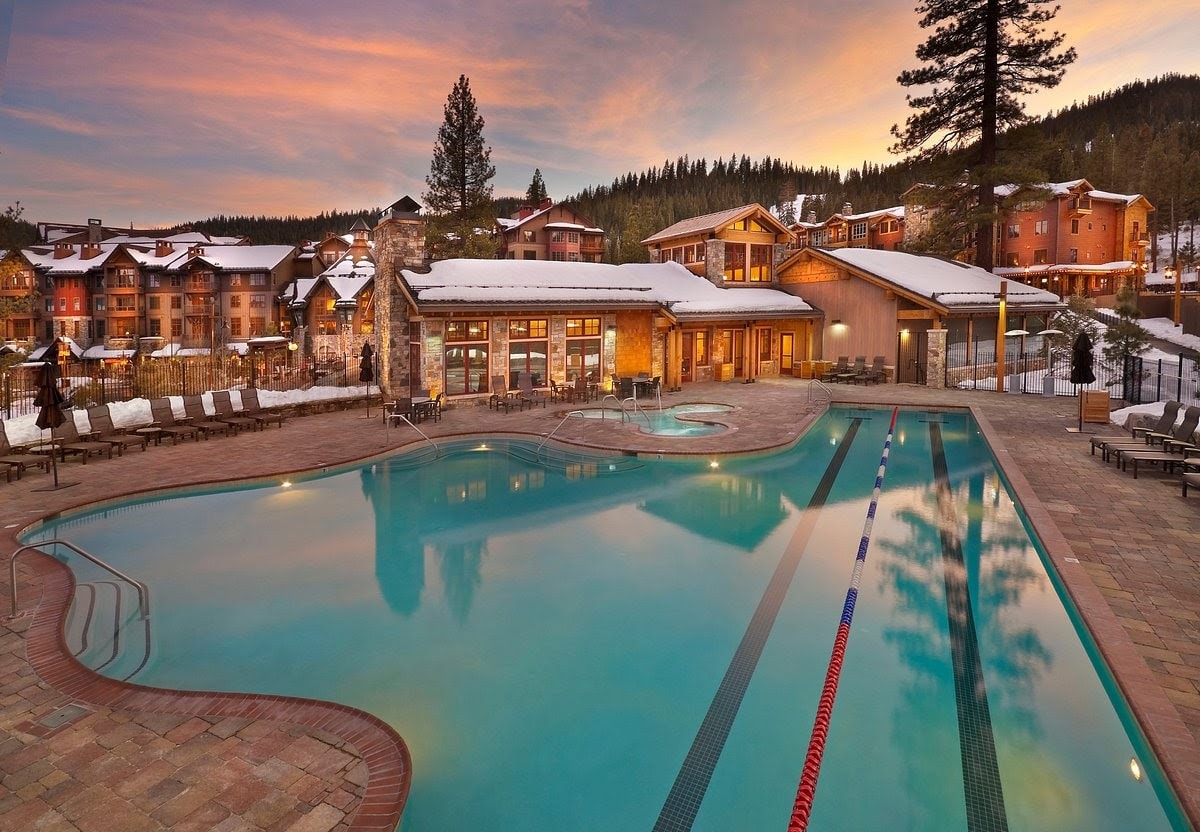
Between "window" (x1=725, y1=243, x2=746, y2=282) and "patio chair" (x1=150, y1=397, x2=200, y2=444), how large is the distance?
21.6m

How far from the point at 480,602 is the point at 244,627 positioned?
2.49m

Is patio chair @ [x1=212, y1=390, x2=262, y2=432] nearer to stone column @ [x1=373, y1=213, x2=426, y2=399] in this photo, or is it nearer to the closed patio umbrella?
stone column @ [x1=373, y1=213, x2=426, y2=399]

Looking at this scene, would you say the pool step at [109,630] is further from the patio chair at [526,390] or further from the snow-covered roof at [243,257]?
the snow-covered roof at [243,257]

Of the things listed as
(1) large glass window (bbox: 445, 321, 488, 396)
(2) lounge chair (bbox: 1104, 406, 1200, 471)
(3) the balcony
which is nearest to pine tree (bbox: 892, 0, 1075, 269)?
(3) the balcony

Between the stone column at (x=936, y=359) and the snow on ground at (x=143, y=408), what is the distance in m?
20.2

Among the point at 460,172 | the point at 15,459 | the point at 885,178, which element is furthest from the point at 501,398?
the point at 885,178

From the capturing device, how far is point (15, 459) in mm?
11938

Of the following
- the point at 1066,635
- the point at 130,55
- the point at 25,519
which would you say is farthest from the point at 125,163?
the point at 1066,635

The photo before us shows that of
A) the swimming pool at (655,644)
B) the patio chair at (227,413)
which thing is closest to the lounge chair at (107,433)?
the patio chair at (227,413)

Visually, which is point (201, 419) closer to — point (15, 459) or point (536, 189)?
point (15, 459)

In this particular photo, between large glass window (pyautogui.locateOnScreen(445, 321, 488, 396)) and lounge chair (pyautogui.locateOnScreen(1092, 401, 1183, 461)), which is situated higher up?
large glass window (pyautogui.locateOnScreen(445, 321, 488, 396))

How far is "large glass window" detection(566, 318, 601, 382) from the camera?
75.7 ft

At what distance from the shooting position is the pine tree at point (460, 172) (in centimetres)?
4059

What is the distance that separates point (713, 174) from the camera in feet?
418
